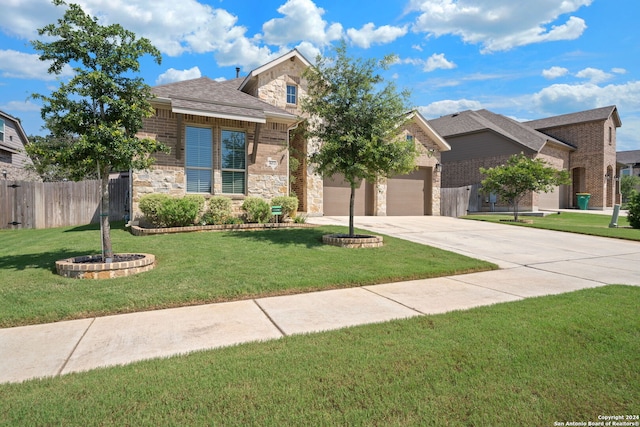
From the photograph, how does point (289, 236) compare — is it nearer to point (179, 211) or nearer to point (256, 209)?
point (256, 209)

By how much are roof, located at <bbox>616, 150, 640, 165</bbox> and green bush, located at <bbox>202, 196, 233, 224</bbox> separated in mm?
62540

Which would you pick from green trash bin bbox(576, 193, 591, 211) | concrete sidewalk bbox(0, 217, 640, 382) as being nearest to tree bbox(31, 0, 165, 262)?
concrete sidewalk bbox(0, 217, 640, 382)

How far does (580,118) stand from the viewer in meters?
27.5

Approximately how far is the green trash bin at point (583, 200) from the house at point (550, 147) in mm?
1000

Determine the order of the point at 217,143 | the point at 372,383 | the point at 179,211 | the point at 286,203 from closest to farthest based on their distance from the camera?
the point at 372,383 < the point at 179,211 < the point at 217,143 < the point at 286,203

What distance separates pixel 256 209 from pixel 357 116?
458cm

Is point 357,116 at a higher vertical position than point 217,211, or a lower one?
higher

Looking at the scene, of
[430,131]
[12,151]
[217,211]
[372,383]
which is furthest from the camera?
[12,151]

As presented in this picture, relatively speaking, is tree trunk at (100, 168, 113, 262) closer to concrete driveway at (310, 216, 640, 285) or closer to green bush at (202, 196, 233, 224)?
green bush at (202, 196, 233, 224)

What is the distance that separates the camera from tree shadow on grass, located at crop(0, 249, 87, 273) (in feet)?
20.0

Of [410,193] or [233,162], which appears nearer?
[233,162]

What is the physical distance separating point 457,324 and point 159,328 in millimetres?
3093

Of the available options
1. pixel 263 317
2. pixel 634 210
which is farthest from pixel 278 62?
pixel 634 210

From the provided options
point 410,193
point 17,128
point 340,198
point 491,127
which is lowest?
point 340,198
